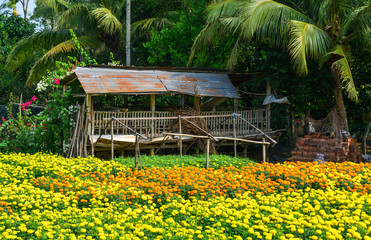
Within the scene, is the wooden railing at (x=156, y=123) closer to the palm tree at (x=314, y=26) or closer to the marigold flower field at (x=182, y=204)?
the marigold flower field at (x=182, y=204)

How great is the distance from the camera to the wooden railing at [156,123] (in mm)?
12761

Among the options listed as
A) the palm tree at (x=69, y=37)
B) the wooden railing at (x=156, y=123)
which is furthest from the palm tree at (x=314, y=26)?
the palm tree at (x=69, y=37)

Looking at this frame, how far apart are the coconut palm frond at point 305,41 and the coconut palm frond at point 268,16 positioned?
66cm

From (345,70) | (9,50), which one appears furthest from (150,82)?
(9,50)

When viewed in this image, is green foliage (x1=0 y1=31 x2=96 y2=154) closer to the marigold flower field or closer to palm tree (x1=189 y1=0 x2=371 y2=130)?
the marigold flower field

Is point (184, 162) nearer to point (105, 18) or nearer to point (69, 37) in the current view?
point (105, 18)

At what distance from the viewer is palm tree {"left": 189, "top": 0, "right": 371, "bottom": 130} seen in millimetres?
12047

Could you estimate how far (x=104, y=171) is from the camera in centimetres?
934

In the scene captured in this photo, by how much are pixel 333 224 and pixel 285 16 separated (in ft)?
28.6

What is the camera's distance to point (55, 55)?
18953 millimetres


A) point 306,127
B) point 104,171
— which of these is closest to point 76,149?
point 104,171

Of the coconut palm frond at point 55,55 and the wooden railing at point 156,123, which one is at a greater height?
the coconut palm frond at point 55,55

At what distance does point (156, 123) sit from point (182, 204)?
7.38m

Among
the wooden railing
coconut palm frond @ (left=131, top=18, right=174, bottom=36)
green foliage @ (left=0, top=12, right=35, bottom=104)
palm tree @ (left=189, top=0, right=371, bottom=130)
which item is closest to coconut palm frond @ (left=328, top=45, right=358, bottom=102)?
palm tree @ (left=189, top=0, right=371, bottom=130)
